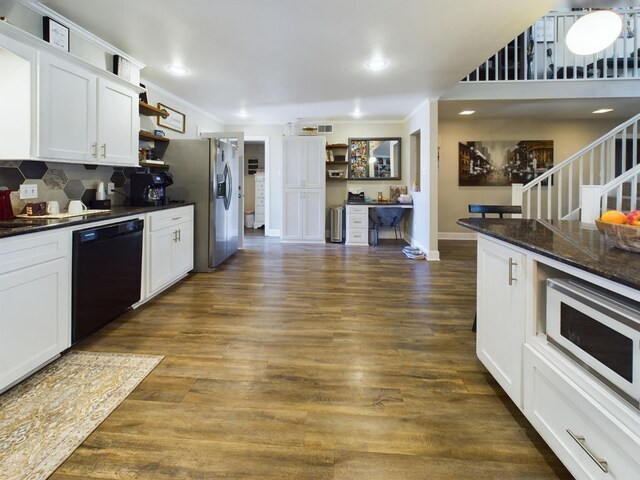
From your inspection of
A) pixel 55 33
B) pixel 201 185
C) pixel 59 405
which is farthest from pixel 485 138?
pixel 59 405

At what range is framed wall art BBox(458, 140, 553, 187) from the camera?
22.7ft

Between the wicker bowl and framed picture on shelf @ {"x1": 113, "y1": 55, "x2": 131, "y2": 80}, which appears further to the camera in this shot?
framed picture on shelf @ {"x1": 113, "y1": 55, "x2": 131, "y2": 80}

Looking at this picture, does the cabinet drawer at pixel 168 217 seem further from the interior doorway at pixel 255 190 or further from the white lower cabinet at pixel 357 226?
the interior doorway at pixel 255 190

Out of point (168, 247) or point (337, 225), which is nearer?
point (168, 247)

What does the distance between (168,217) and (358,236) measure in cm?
388

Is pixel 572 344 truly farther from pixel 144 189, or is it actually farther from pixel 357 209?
pixel 357 209

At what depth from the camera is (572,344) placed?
46.8 inches

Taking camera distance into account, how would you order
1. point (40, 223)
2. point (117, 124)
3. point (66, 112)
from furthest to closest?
point (117, 124) → point (66, 112) → point (40, 223)

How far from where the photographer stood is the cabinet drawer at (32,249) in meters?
1.71

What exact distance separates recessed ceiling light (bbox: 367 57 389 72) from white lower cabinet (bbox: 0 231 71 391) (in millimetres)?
3140

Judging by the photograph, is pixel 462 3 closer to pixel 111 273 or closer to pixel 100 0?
pixel 100 0

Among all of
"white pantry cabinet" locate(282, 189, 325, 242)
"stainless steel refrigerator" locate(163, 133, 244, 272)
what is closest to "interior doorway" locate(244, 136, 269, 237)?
"white pantry cabinet" locate(282, 189, 325, 242)

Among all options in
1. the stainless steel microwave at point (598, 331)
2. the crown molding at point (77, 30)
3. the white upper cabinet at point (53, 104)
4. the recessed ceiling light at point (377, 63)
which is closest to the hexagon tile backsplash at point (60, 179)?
the white upper cabinet at point (53, 104)

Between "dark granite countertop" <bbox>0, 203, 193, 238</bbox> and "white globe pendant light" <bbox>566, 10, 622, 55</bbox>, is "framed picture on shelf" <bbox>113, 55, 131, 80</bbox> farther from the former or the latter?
"white globe pendant light" <bbox>566, 10, 622, 55</bbox>
